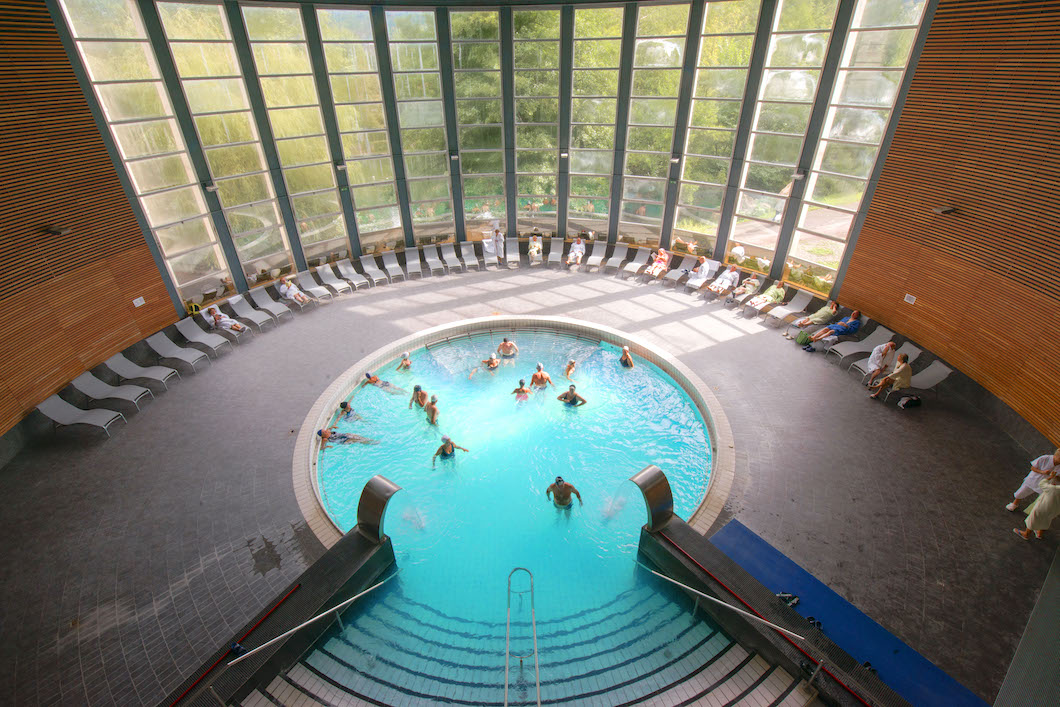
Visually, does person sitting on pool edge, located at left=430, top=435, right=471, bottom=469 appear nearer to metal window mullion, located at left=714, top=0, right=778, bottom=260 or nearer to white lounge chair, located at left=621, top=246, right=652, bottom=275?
white lounge chair, located at left=621, top=246, right=652, bottom=275

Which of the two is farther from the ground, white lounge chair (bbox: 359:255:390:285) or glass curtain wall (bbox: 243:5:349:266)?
glass curtain wall (bbox: 243:5:349:266)

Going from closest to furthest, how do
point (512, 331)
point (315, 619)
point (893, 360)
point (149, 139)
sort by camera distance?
point (315, 619)
point (893, 360)
point (149, 139)
point (512, 331)

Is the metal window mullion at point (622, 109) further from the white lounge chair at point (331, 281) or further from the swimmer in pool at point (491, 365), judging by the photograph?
the white lounge chair at point (331, 281)

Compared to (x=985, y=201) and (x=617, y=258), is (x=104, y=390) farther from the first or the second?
(x=985, y=201)

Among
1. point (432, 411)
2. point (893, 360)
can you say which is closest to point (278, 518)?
point (432, 411)

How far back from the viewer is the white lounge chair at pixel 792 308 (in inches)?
508

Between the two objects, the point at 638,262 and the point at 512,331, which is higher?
the point at 638,262

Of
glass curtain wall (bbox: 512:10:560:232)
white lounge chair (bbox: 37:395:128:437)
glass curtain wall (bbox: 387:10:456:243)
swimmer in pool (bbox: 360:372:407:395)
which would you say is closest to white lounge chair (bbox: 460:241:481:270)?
glass curtain wall (bbox: 387:10:456:243)

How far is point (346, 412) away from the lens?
10.2 m

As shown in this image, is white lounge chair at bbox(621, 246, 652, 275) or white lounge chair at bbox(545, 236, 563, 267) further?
white lounge chair at bbox(545, 236, 563, 267)

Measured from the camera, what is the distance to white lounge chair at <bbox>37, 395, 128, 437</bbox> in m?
9.42

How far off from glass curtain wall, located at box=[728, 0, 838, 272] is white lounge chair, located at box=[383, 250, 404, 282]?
1041 cm

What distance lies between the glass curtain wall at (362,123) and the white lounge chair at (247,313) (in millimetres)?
4114

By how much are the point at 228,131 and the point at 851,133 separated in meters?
15.6
